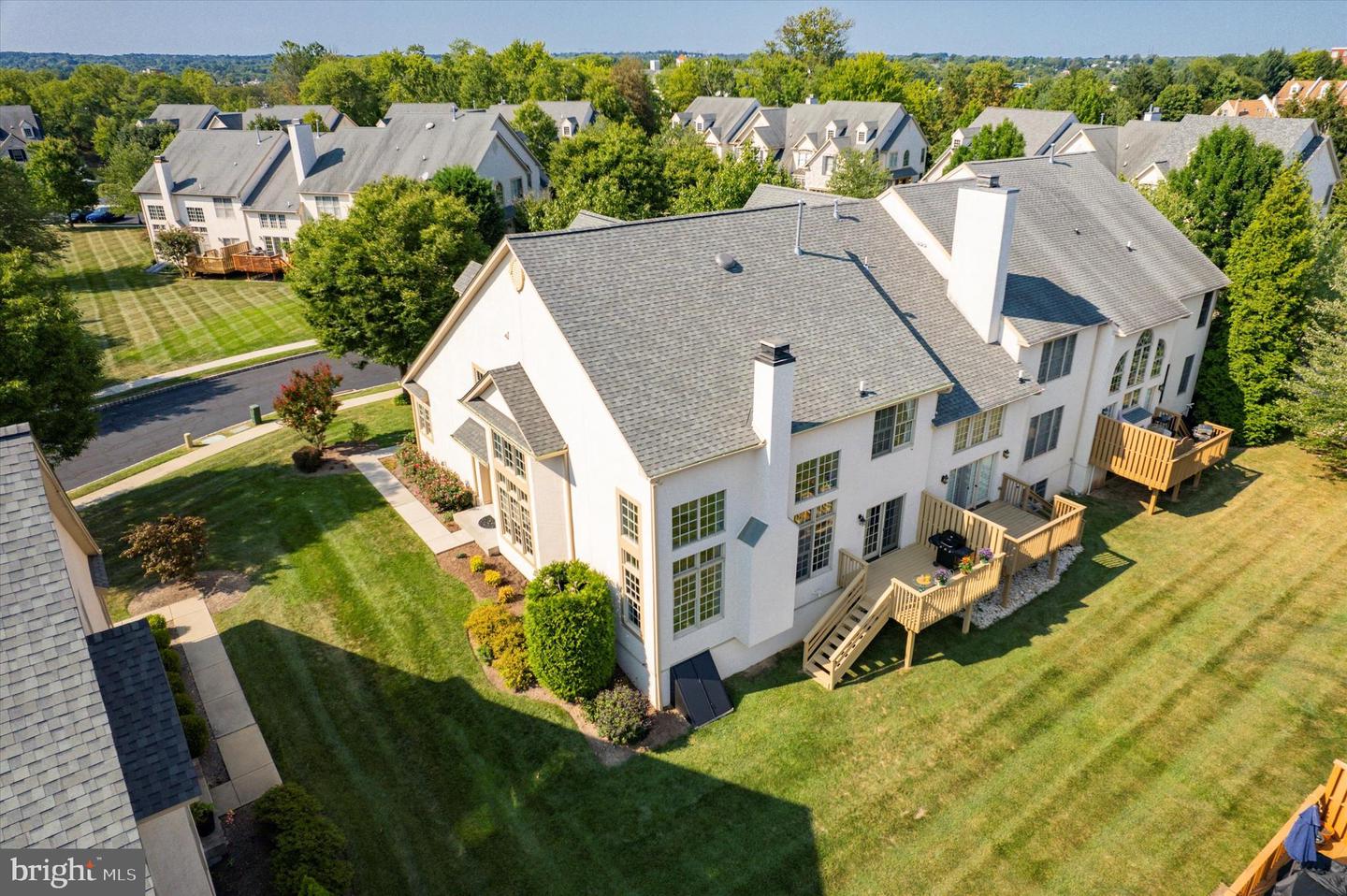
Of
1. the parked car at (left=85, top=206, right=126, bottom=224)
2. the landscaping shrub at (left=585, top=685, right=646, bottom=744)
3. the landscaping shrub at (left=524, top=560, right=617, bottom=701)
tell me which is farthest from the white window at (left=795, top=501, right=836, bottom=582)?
the parked car at (left=85, top=206, right=126, bottom=224)

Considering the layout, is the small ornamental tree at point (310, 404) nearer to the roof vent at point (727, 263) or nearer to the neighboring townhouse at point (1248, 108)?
the roof vent at point (727, 263)

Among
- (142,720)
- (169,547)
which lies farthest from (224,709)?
(142,720)

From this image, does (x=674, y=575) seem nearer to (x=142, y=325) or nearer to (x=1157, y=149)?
(x=142, y=325)

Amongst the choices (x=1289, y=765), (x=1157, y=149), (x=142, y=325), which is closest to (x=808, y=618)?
(x=1289, y=765)

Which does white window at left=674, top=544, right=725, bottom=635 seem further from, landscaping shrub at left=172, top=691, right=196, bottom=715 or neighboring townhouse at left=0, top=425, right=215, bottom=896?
landscaping shrub at left=172, top=691, right=196, bottom=715

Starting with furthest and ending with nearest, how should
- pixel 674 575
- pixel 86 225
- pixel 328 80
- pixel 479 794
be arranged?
pixel 328 80, pixel 86 225, pixel 674 575, pixel 479 794

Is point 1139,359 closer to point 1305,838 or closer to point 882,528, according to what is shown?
point 882,528
